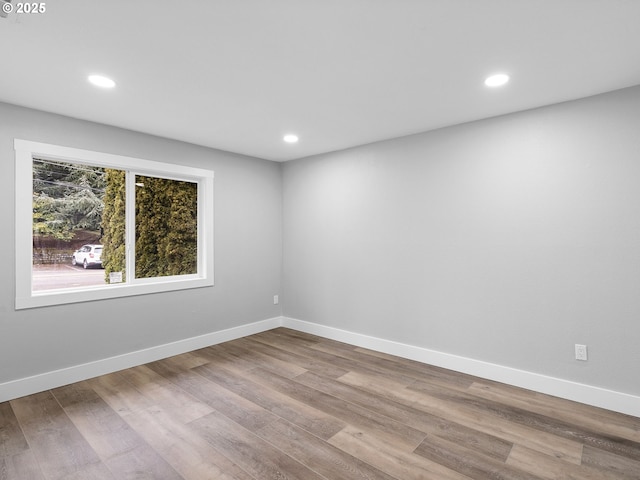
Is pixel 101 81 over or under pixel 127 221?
over

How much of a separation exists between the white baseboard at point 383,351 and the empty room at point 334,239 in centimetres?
2

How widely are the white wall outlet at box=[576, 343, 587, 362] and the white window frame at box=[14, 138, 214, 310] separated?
3799mm

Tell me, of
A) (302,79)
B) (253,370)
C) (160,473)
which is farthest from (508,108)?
(160,473)

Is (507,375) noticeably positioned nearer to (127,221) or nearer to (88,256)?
(127,221)

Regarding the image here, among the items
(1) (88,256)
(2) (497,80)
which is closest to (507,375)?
(2) (497,80)

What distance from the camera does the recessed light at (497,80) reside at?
2334 millimetres

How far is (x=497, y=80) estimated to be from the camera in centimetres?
239

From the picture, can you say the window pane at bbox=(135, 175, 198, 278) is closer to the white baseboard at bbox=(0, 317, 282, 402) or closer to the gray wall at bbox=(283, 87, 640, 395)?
the white baseboard at bbox=(0, 317, 282, 402)

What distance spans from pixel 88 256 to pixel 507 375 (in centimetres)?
426

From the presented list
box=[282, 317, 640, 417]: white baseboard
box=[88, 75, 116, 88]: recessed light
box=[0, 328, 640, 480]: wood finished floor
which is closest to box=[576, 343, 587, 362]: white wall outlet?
box=[282, 317, 640, 417]: white baseboard

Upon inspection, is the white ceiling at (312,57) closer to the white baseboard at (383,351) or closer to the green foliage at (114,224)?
the green foliage at (114,224)

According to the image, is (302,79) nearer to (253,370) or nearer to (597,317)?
(253,370)

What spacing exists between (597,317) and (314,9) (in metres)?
3.02

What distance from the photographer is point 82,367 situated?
122 inches
